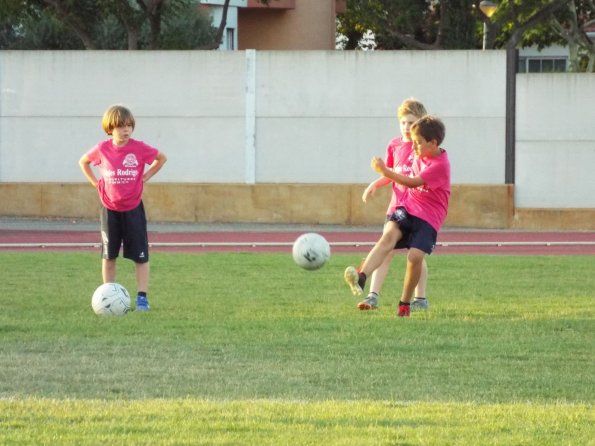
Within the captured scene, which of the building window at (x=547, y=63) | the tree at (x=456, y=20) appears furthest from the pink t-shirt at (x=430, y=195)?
the building window at (x=547, y=63)

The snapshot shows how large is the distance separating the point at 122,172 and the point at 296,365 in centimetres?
363

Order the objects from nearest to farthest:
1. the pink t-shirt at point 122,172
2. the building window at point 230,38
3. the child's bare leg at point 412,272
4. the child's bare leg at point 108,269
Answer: the child's bare leg at point 412,272 < the pink t-shirt at point 122,172 < the child's bare leg at point 108,269 < the building window at point 230,38

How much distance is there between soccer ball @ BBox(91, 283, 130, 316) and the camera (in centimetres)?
1094

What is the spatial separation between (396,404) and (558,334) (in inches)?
128

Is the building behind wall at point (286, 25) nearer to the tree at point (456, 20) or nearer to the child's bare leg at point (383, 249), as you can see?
the tree at point (456, 20)

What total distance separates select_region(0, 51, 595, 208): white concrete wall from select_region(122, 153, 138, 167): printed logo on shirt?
45.2 ft

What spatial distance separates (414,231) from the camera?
435 inches

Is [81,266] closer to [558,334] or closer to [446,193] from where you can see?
[446,193]

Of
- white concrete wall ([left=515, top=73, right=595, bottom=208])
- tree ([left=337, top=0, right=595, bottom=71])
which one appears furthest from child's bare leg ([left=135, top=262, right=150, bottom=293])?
tree ([left=337, top=0, right=595, bottom=71])

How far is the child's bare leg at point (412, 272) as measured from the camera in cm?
1088

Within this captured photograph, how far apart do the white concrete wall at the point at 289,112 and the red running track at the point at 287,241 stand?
6.30ft

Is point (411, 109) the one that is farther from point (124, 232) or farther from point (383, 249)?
point (124, 232)

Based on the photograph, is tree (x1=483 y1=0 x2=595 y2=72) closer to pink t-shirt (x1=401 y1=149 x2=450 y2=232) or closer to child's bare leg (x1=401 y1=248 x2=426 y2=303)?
pink t-shirt (x1=401 y1=149 x2=450 y2=232)

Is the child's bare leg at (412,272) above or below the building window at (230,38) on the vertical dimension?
below
